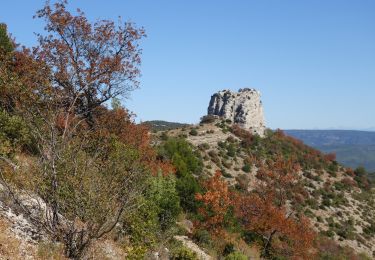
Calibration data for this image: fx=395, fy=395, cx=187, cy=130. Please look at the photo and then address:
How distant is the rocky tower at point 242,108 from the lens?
240 ft

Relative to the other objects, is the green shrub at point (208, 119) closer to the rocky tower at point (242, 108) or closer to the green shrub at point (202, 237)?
the rocky tower at point (242, 108)

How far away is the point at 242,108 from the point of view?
74.1 m

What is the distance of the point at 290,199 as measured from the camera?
5338cm

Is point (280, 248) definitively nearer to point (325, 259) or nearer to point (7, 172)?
point (325, 259)

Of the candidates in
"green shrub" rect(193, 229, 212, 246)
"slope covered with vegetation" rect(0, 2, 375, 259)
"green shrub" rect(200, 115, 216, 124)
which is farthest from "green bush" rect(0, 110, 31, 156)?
"green shrub" rect(200, 115, 216, 124)

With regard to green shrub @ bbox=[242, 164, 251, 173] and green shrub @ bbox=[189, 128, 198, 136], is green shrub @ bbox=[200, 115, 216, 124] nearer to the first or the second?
green shrub @ bbox=[189, 128, 198, 136]

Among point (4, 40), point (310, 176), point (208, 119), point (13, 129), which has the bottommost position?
point (310, 176)

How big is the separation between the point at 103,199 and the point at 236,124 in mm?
59433

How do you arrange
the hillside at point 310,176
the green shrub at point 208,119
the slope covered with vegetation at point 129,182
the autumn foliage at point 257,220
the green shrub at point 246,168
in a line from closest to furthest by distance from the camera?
1. the slope covered with vegetation at point 129,182
2. the autumn foliage at point 257,220
3. the hillside at point 310,176
4. the green shrub at point 246,168
5. the green shrub at point 208,119

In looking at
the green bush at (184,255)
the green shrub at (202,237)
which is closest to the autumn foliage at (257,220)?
the green shrub at (202,237)

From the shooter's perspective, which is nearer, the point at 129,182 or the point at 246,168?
the point at 129,182

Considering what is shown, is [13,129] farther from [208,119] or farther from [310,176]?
[208,119]

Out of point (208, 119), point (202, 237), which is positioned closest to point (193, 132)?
point (208, 119)

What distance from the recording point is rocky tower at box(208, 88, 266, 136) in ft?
240
